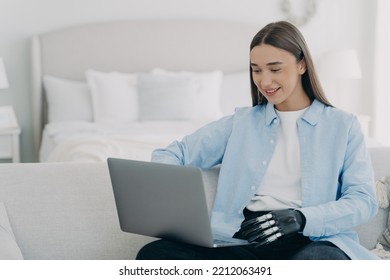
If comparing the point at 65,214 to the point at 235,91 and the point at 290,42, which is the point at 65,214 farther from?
the point at 235,91

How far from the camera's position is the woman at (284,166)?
167cm

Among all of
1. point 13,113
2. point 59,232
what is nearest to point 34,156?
point 13,113

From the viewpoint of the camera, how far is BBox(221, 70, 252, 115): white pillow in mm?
4609

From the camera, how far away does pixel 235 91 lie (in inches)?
183

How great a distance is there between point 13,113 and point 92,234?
2.58 meters

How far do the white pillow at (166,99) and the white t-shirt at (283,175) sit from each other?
238cm

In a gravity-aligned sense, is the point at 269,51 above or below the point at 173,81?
above

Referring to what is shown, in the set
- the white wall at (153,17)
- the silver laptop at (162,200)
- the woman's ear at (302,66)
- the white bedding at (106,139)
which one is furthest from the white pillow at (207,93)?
the silver laptop at (162,200)

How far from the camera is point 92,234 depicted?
1.93m

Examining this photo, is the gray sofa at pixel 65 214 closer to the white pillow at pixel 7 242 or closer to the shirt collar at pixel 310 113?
the white pillow at pixel 7 242

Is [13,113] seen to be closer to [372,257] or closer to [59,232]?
[59,232]

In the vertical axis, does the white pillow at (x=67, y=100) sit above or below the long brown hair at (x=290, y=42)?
below

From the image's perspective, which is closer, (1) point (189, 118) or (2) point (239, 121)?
(2) point (239, 121)
